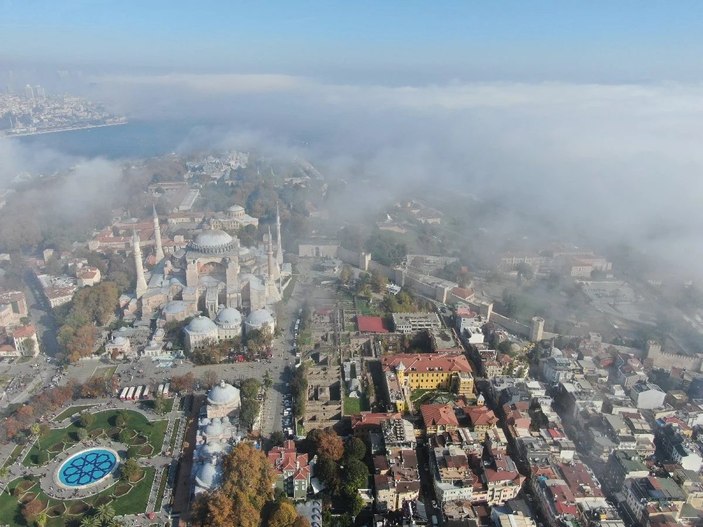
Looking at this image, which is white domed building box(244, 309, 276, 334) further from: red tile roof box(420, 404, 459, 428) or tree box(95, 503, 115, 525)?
tree box(95, 503, 115, 525)

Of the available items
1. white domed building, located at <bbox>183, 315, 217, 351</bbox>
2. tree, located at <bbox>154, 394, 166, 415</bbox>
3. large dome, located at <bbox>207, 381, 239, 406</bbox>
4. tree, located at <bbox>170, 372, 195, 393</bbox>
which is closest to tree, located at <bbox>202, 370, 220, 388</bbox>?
tree, located at <bbox>170, 372, 195, 393</bbox>

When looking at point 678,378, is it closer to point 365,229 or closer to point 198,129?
point 365,229

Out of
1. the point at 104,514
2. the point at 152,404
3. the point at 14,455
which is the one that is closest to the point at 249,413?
the point at 152,404

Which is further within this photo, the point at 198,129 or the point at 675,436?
the point at 198,129

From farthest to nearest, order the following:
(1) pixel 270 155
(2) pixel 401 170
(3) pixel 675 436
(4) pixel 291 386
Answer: (1) pixel 270 155, (2) pixel 401 170, (4) pixel 291 386, (3) pixel 675 436

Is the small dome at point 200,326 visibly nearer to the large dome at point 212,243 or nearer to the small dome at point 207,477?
the large dome at point 212,243

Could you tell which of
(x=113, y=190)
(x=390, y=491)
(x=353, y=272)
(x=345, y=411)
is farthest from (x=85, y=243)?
(x=390, y=491)

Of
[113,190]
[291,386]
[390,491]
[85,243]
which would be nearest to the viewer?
[390,491]
